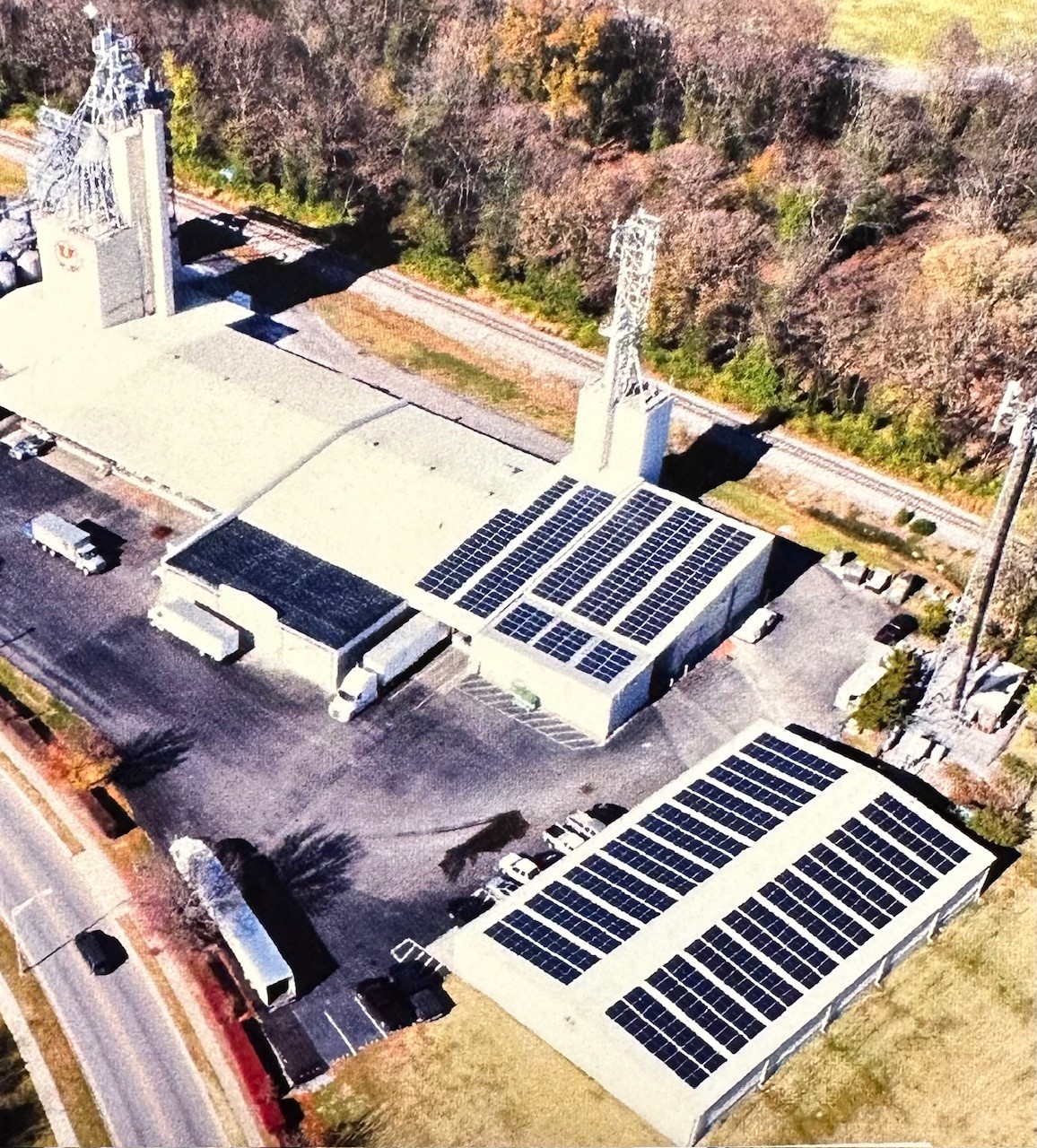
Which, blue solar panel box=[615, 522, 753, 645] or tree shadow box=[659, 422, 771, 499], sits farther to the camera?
tree shadow box=[659, 422, 771, 499]

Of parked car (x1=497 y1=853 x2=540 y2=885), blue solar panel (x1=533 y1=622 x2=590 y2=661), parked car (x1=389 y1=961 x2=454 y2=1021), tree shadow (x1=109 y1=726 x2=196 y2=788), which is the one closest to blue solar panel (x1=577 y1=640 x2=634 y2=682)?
blue solar panel (x1=533 y1=622 x2=590 y2=661)

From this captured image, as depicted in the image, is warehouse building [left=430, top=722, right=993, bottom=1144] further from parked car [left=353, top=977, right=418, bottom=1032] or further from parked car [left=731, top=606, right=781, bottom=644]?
parked car [left=731, top=606, right=781, bottom=644]

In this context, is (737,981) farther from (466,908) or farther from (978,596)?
(978,596)

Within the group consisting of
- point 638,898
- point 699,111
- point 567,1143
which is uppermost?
point 699,111

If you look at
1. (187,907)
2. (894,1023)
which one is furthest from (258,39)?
(894,1023)

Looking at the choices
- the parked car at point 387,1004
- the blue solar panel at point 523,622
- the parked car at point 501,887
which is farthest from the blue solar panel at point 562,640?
the parked car at point 387,1004

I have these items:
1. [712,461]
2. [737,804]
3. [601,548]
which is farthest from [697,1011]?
[712,461]

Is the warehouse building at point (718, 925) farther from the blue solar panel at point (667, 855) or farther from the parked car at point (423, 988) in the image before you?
the parked car at point (423, 988)

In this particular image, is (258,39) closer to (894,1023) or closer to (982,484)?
(982,484)
